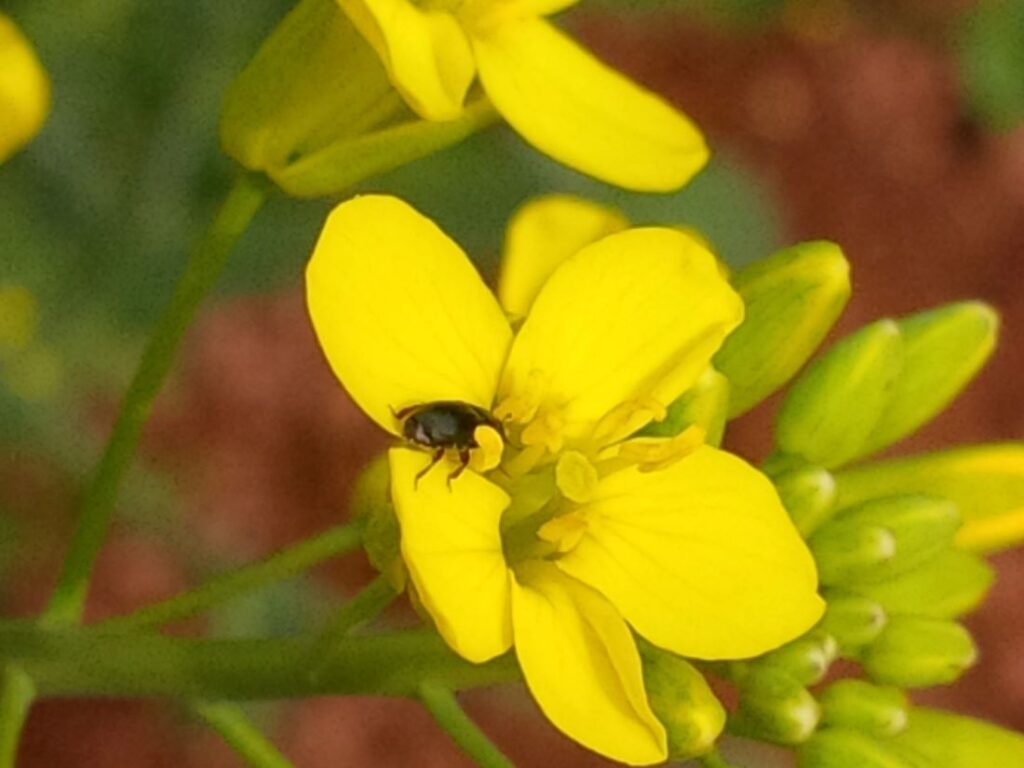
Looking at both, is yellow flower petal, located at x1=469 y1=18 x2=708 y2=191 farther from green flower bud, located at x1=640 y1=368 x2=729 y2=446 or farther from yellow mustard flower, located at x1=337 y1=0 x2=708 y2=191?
green flower bud, located at x1=640 y1=368 x2=729 y2=446

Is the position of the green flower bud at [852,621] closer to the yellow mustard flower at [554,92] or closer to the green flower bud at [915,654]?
the green flower bud at [915,654]

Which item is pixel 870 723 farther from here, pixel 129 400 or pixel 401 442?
pixel 129 400

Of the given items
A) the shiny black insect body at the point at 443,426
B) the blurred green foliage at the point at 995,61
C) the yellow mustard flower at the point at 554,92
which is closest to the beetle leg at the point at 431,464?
the shiny black insect body at the point at 443,426

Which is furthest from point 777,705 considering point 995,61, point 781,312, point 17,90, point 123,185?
point 995,61

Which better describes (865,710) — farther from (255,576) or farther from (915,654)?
(255,576)

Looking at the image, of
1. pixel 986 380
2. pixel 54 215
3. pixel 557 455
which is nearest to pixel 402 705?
pixel 54 215

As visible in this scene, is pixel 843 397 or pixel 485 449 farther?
pixel 843 397

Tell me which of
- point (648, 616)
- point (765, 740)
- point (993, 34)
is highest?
point (648, 616)
